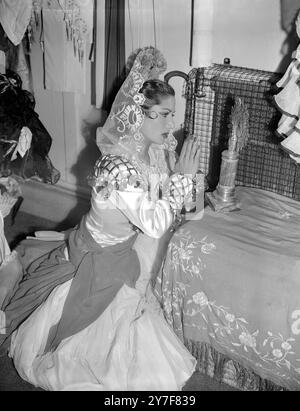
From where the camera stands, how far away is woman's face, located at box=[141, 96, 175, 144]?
5.55 ft

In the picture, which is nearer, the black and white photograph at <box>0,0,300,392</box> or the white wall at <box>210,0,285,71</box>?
the black and white photograph at <box>0,0,300,392</box>

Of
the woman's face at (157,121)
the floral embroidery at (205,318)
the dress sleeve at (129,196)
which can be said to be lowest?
the floral embroidery at (205,318)

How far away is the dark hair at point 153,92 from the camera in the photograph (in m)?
1.70

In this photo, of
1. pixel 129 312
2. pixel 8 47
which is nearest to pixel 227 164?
pixel 129 312

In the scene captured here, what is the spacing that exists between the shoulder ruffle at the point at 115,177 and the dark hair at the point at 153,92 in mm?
230

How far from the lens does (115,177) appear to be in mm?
1565

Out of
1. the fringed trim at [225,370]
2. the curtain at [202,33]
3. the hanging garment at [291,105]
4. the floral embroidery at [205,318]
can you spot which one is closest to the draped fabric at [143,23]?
the curtain at [202,33]

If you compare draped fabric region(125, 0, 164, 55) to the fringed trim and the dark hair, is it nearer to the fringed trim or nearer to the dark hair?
the dark hair

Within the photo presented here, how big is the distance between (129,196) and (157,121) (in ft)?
0.99

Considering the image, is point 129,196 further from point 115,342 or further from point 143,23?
point 143,23

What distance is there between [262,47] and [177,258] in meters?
0.91

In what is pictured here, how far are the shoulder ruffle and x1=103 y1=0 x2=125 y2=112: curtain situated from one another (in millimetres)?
773

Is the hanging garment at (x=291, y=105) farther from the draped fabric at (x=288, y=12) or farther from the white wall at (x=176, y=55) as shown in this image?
the white wall at (x=176, y=55)

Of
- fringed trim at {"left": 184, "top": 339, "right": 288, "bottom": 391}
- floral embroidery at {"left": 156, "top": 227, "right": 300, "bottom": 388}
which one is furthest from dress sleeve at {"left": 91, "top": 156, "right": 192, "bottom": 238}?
fringed trim at {"left": 184, "top": 339, "right": 288, "bottom": 391}
